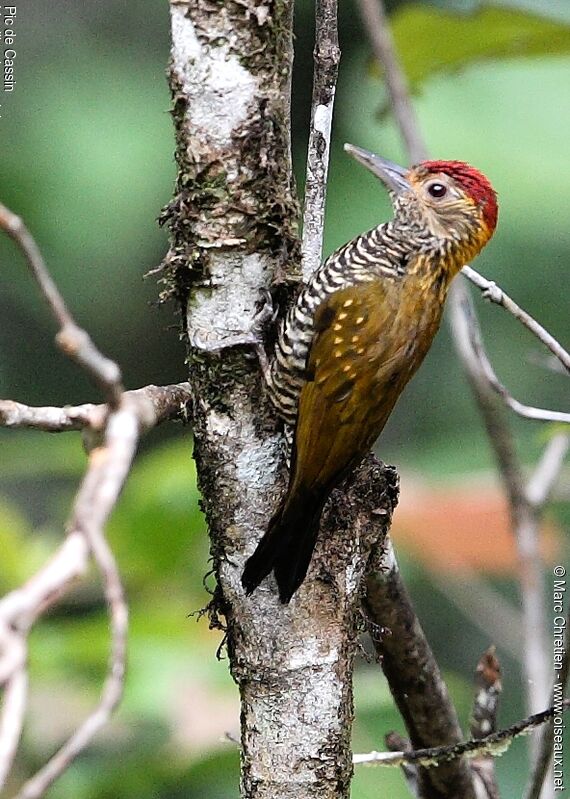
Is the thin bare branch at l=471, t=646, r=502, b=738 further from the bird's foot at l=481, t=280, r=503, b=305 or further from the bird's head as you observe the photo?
the bird's head

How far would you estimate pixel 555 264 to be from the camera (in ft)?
19.4

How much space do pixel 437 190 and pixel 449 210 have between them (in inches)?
2.0

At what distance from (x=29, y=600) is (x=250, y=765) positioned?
4.21 feet

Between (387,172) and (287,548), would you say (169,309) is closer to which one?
Answer: (387,172)

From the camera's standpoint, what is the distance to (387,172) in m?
2.66

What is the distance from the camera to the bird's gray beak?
262 cm

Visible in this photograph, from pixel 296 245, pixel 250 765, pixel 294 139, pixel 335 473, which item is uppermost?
pixel 294 139

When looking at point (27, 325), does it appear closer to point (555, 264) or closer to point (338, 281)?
point (555, 264)

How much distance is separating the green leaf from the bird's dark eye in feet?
1.25

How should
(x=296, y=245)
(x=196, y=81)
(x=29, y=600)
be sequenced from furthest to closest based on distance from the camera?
1. (x=296, y=245)
2. (x=196, y=81)
3. (x=29, y=600)

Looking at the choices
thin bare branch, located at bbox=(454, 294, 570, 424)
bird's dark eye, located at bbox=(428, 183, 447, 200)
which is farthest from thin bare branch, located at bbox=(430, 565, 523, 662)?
bird's dark eye, located at bbox=(428, 183, 447, 200)

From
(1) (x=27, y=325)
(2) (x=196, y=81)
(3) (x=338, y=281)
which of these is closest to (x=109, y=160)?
(1) (x=27, y=325)

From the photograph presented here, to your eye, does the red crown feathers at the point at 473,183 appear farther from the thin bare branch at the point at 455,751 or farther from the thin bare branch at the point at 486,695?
the thin bare branch at the point at 455,751

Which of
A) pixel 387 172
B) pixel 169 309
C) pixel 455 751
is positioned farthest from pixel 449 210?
pixel 169 309
